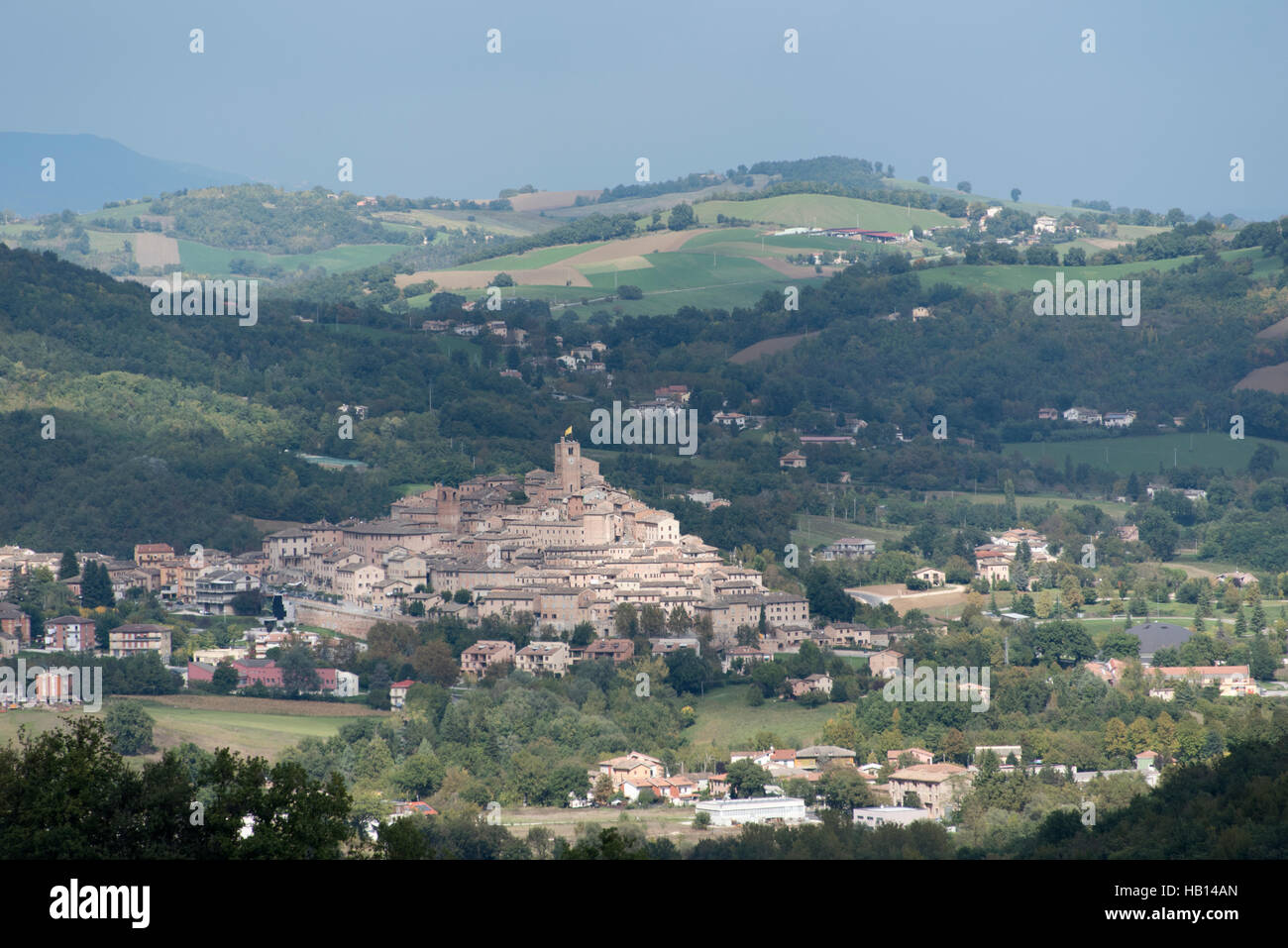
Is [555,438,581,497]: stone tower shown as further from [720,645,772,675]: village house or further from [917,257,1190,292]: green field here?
[917,257,1190,292]: green field

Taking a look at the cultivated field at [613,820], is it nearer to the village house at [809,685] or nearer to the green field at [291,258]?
the village house at [809,685]

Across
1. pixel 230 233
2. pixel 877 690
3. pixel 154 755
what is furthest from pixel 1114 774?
pixel 230 233

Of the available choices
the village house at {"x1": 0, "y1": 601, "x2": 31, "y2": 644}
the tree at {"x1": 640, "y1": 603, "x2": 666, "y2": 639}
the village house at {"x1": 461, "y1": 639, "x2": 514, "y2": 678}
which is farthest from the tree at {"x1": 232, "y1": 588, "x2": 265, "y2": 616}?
the tree at {"x1": 640, "y1": 603, "x2": 666, "y2": 639}

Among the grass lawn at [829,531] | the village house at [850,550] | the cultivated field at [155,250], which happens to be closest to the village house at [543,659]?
the village house at [850,550]

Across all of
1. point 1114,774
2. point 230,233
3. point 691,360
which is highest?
point 230,233
